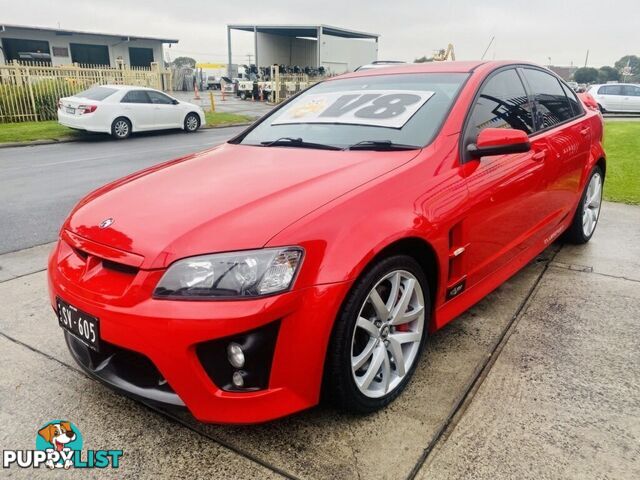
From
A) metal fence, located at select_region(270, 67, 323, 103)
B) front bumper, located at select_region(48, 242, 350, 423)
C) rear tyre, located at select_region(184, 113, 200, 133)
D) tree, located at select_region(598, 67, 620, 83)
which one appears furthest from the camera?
tree, located at select_region(598, 67, 620, 83)

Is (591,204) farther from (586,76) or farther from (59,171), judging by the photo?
(586,76)

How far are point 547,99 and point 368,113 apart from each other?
162cm

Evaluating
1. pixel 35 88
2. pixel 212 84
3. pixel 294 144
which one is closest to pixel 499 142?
Answer: pixel 294 144

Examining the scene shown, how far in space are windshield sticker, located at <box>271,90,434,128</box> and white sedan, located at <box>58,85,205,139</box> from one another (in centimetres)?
1095

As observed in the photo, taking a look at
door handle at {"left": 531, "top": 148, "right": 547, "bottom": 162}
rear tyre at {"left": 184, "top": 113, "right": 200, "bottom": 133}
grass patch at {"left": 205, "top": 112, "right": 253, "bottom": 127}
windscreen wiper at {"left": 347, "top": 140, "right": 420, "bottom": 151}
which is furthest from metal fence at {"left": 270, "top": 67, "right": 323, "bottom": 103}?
windscreen wiper at {"left": 347, "top": 140, "right": 420, "bottom": 151}

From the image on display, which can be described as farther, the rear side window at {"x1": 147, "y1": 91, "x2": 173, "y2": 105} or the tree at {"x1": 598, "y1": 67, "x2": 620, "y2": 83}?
the tree at {"x1": 598, "y1": 67, "x2": 620, "y2": 83}

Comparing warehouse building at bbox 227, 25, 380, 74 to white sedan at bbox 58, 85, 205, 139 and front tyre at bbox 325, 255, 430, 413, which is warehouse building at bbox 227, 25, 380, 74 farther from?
front tyre at bbox 325, 255, 430, 413

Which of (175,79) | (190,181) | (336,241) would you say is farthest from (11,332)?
(175,79)

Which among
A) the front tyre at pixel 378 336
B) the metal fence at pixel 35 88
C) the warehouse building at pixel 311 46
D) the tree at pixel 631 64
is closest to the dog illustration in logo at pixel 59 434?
the front tyre at pixel 378 336

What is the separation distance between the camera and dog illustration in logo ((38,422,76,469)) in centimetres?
211

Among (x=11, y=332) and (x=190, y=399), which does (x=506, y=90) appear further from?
(x=11, y=332)

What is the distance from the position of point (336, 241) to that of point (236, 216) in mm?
412

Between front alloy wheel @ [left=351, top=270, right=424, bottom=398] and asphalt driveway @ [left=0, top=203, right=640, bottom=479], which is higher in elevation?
front alloy wheel @ [left=351, top=270, right=424, bottom=398]

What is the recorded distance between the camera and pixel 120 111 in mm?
13172
